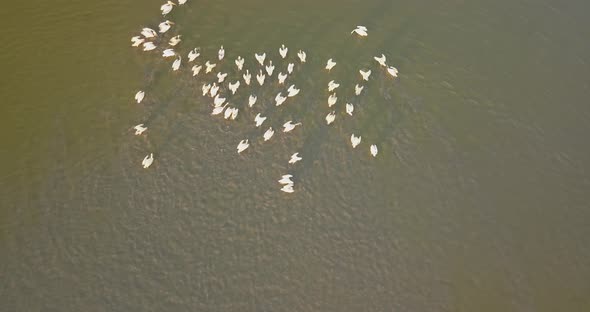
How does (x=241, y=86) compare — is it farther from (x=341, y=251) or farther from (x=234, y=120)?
(x=341, y=251)

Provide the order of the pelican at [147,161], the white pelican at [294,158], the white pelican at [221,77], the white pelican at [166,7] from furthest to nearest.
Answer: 1. the white pelican at [166,7]
2. the white pelican at [221,77]
3. the white pelican at [294,158]
4. the pelican at [147,161]

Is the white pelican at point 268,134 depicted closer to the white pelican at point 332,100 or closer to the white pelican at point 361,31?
the white pelican at point 332,100

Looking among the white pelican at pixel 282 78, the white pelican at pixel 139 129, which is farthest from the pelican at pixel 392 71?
the white pelican at pixel 139 129

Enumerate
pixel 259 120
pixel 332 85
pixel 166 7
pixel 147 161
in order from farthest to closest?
pixel 166 7 < pixel 332 85 < pixel 259 120 < pixel 147 161

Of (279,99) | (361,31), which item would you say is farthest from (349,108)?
(361,31)

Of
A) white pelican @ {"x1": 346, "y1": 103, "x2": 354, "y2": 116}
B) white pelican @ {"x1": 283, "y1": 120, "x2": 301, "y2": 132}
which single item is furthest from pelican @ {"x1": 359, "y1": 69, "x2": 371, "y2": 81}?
white pelican @ {"x1": 283, "y1": 120, "x2": 301, "y2": 132}

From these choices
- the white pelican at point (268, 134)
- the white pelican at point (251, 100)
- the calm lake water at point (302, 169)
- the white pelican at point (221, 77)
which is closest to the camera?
the calm lake water at point (302, 169)

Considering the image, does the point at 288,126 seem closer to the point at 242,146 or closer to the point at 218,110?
the point at 242,146

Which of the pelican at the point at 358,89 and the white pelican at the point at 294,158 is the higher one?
the pelican at the point at 358,89
